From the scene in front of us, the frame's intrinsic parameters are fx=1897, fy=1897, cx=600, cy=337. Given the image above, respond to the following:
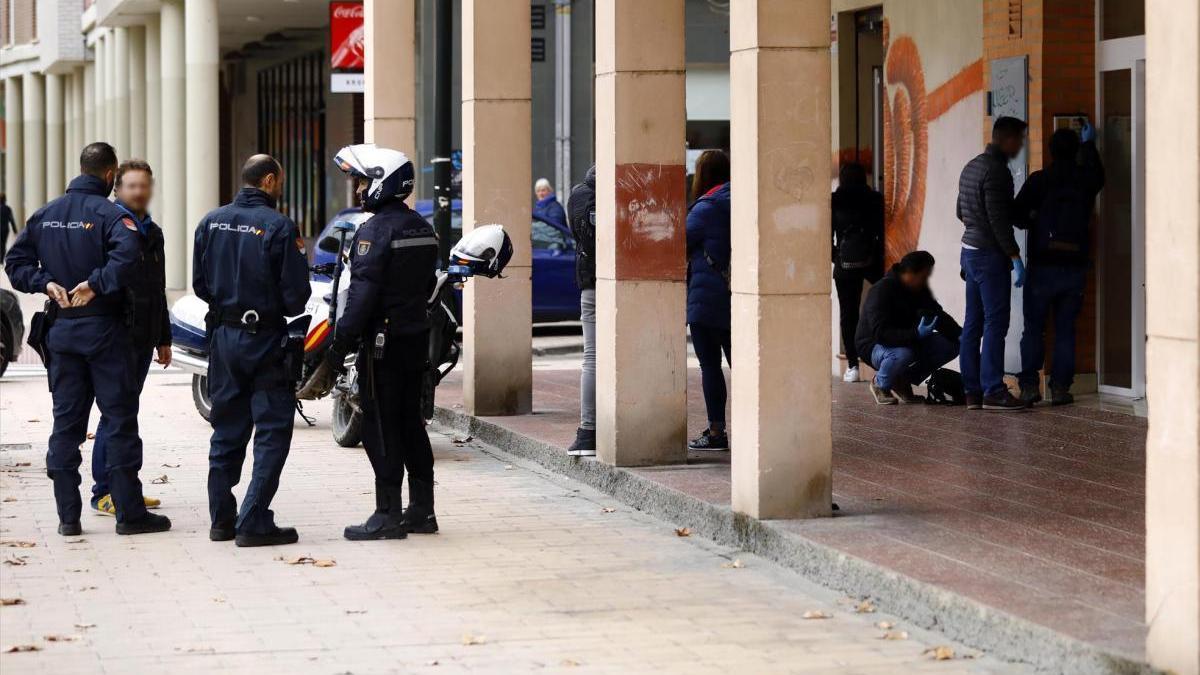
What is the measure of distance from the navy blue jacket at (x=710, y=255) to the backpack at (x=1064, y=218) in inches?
106

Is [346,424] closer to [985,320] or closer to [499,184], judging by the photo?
[499,184]

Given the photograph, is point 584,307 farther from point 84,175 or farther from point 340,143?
point 340,143

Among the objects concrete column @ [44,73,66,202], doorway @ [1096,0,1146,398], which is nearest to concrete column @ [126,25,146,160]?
concrete column @ [44,73,66,202]

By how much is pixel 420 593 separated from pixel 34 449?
5.83 metres

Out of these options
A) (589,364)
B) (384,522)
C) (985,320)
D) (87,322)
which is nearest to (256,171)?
(87,322)

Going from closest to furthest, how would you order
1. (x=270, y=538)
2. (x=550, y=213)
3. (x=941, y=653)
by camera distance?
(x=941, y=653)
(x=270, y=538)
(x=550, y=213)

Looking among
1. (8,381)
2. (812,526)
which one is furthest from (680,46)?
(8,381)

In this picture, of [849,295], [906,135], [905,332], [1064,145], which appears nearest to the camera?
[1064,145]

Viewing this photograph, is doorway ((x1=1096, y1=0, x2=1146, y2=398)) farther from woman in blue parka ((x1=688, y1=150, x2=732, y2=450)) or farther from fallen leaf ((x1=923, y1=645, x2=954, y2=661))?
fallen leaf ((x1=923, y1=645, x2=954, y2=661))

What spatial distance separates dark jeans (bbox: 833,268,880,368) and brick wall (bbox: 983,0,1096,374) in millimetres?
2435

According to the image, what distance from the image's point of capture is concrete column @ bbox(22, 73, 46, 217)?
5931 cm

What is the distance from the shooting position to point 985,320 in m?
12.8

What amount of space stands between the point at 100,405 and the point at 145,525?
627 mm

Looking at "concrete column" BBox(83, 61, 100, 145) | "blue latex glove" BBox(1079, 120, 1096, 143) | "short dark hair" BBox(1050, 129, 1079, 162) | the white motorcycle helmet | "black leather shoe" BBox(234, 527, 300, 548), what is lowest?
"black leather shoe" BBox(234, 527, 300, 548)
